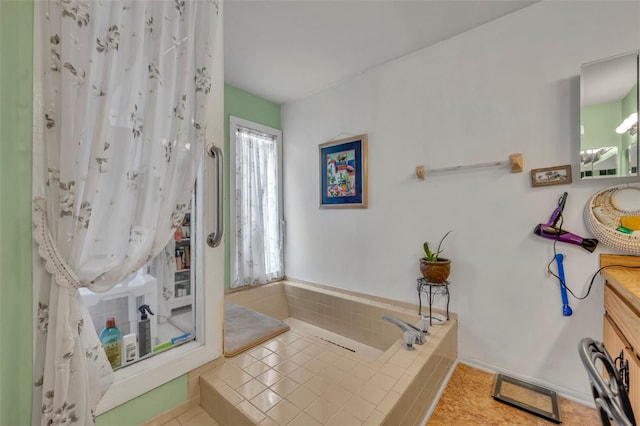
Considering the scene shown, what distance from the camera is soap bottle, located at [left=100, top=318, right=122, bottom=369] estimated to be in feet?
3.14

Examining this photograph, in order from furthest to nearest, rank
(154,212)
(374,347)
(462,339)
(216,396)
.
Answer: (374,347), (462,339), (216,396), (154,212)

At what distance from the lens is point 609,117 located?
4.13ft

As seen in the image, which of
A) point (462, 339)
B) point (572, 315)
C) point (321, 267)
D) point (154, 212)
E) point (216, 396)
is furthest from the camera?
point (321, 267)

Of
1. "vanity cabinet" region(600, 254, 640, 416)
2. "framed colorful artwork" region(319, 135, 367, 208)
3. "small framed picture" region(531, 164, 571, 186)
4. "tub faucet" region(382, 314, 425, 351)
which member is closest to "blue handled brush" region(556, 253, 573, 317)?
"vanity cabinet" region(600, 254, 640, 416)

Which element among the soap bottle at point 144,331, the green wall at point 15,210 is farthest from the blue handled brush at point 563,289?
the green wall at point 15,210

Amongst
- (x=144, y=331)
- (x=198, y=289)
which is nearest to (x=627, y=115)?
(x=198, y=289)

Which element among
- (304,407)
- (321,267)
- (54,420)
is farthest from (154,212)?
(321,267)

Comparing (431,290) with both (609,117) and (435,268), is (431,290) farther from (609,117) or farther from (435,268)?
(609,117)

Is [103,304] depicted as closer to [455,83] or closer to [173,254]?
[173,254]

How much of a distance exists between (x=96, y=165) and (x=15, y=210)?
215 millimetres

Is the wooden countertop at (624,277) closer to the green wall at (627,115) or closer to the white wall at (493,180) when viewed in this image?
the white wall at (493,180)

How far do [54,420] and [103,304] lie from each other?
37 cm

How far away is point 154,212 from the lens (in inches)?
35.9

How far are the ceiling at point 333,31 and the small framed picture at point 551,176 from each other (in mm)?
927
